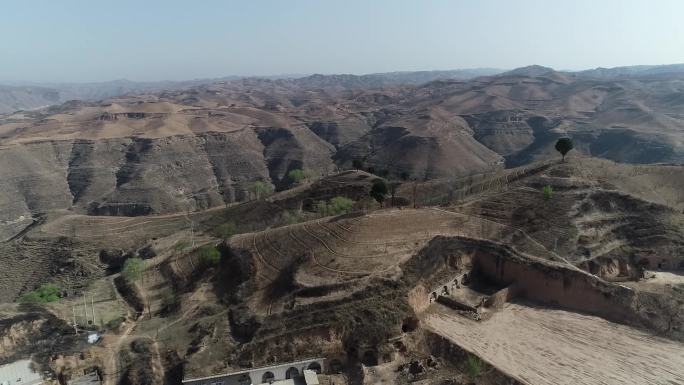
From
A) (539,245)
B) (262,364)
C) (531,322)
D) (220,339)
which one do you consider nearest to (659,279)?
(539,245)

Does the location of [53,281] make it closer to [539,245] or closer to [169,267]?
[169,267]

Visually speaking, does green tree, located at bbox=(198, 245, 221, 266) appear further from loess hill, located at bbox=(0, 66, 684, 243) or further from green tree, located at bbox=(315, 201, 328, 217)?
loess hill, located at bbox=(0, 66, 684, 243)

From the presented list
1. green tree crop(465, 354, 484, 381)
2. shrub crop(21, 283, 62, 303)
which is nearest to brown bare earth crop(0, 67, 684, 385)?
green tree crop(465, 354, 484, 381)

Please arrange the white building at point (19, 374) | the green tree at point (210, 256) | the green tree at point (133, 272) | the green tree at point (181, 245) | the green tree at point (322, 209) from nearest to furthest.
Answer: the white building at point (19, 374), the green tree at point (210, 256), the green tree at point (133, 272), the green tree at point (181, 245), the green tree at point (322, 209)

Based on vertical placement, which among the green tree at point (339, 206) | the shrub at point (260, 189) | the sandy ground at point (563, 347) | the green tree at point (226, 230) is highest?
the green tree at point (339, 206)

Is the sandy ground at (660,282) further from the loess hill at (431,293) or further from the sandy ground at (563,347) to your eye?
the sandy ground at (563,347)

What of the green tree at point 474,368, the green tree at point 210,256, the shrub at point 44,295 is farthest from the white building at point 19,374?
the green tree at point 474,368

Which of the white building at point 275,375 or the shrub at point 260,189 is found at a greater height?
the white building at point 275,375

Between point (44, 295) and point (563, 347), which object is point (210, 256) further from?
point (563, 347)
